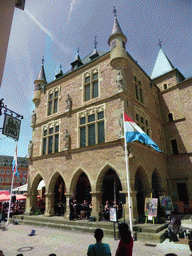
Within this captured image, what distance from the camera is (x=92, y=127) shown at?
606 inches

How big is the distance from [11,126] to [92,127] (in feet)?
26.1

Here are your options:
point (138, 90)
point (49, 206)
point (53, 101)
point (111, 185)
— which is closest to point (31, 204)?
point (49, 206)

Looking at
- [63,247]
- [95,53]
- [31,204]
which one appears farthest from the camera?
[95,53]

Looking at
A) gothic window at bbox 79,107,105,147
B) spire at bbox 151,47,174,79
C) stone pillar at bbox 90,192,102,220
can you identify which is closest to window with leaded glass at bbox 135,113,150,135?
gothic window at bbox 79,107,105,147

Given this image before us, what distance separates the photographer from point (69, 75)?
61.8 ft

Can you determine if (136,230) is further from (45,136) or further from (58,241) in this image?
(45,136)

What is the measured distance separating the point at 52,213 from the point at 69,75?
43.4 ft

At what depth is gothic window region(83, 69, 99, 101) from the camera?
1637 cm

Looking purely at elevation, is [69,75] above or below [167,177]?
above

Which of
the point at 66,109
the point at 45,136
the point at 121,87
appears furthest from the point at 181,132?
the point at 45,136

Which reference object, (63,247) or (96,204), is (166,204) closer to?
(96,204)

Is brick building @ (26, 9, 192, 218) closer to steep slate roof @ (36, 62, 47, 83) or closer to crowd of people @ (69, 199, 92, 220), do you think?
steep slate roof @ (36, 62, 47, 83)

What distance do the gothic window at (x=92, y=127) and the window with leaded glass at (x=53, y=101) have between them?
4164 millimetres

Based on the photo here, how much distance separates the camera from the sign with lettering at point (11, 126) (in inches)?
312
